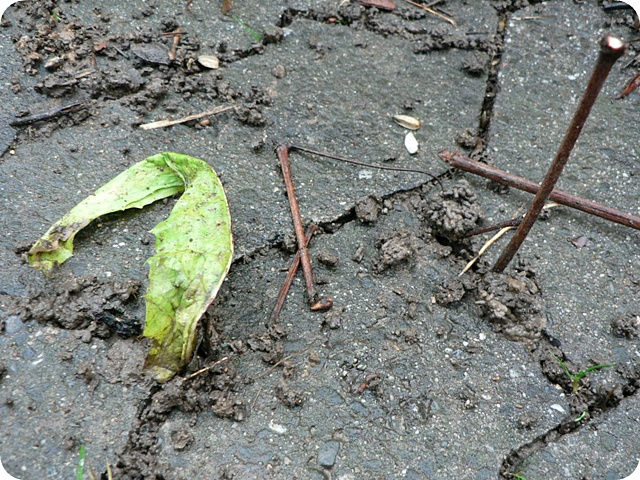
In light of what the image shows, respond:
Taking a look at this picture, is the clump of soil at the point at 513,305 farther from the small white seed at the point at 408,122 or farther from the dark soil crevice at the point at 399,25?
the dark soil crevice at the point at 399,25

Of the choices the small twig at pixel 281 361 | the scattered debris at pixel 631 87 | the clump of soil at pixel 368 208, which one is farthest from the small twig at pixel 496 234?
the scattered debris at pixel 631 87

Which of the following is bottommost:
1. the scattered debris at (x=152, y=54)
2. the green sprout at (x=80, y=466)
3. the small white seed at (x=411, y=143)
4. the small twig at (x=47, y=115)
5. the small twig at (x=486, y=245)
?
the green sprout at (x=80, y=466)

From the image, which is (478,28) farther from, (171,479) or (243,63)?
(171,479)

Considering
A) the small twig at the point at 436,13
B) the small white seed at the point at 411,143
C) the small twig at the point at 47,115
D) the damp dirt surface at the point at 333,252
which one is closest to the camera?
the damp dirt surface at the point at 333,252

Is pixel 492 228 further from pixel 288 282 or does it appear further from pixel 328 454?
pixel 328 454

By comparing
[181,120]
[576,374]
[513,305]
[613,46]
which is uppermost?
[613,46]

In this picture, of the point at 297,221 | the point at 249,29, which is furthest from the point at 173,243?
the point at 249,29
